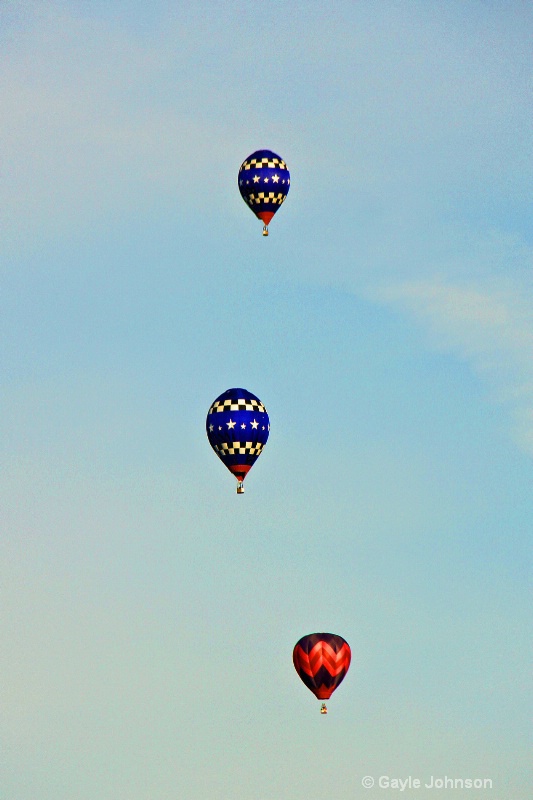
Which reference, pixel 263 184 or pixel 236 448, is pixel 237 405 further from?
pixel 263 184

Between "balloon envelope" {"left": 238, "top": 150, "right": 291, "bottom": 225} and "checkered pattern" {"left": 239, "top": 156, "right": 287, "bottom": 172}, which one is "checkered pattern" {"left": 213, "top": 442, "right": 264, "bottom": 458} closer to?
"balloon envelope" {"left": 238, "top": 150, "right": 291, "bottom": 225}

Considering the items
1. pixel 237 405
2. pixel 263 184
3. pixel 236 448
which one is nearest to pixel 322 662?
pixel 236 448

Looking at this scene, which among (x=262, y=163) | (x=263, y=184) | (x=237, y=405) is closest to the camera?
(x=237, y=405)

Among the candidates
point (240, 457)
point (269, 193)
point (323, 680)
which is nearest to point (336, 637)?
point (323, 680)

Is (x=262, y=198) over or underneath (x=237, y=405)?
over

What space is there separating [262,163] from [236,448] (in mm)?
16376

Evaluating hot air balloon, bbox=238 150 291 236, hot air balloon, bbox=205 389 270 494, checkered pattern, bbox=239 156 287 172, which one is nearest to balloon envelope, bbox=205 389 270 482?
hot air balloon, bbox=205 389 270 494

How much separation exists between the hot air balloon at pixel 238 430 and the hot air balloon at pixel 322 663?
727 centimetres

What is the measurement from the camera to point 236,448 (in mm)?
74125

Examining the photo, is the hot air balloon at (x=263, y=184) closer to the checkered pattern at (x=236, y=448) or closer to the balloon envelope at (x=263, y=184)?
the balloon envelope at (x=263, y=184)

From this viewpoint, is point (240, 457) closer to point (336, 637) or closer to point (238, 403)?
point (238, 403)

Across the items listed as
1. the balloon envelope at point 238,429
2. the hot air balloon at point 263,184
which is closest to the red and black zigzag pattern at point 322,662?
the balloon envelope at point 238,429

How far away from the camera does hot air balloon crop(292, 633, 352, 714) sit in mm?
73000

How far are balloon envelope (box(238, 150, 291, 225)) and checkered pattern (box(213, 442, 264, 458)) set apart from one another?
14252 millimetres
